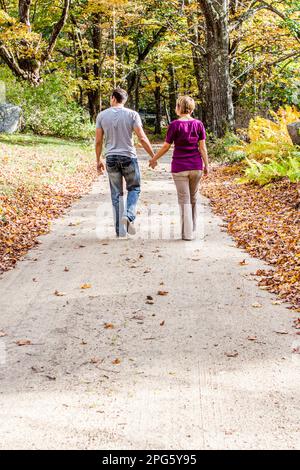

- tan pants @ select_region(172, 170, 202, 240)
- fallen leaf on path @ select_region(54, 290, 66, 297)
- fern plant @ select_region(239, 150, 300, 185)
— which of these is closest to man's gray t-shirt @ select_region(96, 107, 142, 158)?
tan pants @ select_region(172, 170, 202, 240)

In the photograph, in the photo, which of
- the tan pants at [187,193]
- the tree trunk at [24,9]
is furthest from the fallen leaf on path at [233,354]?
the tree trunk at [24,9]

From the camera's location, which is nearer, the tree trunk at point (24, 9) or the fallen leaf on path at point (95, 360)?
the fallen leaf on path at point (95, 360)

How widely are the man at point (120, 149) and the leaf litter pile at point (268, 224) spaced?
1812mm

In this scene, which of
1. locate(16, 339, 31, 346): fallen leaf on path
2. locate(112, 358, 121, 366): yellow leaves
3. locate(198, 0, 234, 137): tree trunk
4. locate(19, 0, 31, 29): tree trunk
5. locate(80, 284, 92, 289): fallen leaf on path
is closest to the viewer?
locate(112, 358, 121, 366): yellow leaves

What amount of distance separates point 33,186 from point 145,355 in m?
9.84

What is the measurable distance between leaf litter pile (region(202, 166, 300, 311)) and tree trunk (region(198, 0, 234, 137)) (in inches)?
257

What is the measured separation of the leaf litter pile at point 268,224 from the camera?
6.90m

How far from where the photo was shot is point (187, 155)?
8875 millimetres

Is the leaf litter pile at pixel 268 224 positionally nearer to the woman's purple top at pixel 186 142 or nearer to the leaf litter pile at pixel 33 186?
the woman's purple top at pixel 186 142

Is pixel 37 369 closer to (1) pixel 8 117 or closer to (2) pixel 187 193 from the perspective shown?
(2) pixel 187 193

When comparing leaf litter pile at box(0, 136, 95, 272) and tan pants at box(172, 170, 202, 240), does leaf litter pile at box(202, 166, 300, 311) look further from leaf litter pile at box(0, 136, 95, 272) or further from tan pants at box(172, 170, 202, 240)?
leaf litter pile at box(0, 136, 95, 272)

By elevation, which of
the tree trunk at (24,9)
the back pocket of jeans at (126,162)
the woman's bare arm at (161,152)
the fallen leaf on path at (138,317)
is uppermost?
the tree trunk at (24,9)

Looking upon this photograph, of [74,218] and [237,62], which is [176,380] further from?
[237,62]

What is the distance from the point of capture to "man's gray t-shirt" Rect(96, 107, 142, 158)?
28.7 feet
